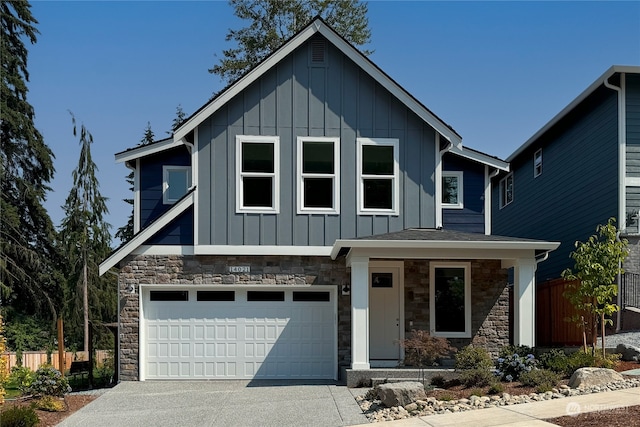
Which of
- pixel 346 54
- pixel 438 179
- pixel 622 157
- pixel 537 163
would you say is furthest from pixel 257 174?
pixel 537 163

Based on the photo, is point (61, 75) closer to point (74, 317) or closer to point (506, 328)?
point (74, 317)

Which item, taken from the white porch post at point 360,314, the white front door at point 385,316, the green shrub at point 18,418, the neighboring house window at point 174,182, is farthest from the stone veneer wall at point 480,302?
the green shrub at point 18,418

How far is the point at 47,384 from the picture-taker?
13023 millimetres

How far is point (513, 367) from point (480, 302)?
3.55 meters

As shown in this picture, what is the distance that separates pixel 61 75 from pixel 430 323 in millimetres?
12034

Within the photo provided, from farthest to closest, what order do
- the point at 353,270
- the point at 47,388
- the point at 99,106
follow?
the point at 99,106 < the point at 353,270 < the point at 47,388

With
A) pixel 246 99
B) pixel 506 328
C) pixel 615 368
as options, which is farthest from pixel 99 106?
pixel 615 368

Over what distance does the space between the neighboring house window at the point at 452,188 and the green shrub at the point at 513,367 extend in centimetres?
515

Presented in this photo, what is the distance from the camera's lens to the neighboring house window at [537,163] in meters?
24.1

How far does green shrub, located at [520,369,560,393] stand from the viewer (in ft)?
39.8

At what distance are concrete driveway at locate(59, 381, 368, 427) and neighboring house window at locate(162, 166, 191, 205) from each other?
16.1ft

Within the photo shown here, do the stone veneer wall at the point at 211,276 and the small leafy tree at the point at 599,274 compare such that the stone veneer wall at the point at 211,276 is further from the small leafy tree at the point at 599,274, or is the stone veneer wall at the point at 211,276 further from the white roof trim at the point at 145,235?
the small leafy tree at the point at 599,274

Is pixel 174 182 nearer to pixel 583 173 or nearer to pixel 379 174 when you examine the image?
pixel 379 174

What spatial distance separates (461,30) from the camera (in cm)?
1566
